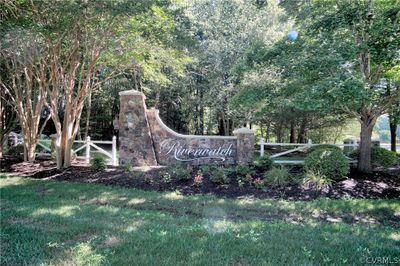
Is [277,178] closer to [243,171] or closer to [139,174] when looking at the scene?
[243,171]

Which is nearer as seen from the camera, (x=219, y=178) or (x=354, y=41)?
(x=219, y=178)

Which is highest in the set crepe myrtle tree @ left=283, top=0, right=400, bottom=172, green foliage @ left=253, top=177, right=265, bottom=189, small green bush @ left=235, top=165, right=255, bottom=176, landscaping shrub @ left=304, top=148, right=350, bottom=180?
crepe myrtle tree @ left=283, top=0, right=400, bottom=172

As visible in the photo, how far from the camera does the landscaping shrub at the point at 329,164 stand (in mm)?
7656

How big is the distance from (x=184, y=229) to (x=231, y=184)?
11.0 feet

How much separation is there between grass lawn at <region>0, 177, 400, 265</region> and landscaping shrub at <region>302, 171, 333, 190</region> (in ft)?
2.51

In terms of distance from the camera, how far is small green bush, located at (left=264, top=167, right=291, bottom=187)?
7273 mm

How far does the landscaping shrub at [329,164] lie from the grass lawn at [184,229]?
54.8 inches

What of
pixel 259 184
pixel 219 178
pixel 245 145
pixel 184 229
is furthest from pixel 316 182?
pixel 184 229

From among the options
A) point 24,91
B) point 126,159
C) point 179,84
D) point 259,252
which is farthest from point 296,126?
point 259,252

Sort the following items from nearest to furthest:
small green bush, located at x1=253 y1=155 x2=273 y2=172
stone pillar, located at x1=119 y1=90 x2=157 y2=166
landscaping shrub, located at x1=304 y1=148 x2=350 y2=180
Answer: landscaping shrub, located at x1=304 y1=148 x2=350 y2=180 < small green bush, located at x1=253 y1=155 x2=273 y2=172 < stone pillar, located at x1=119 y1=90 x2=157 y2=166

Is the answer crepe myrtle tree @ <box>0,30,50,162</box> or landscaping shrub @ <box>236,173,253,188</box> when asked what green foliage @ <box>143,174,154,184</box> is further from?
crepe myrtle tree @ <box>0,30,50,162</box>

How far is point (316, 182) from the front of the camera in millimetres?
7160

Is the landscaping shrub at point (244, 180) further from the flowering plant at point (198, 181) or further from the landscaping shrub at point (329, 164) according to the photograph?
the landscaping shrub at point (329, 164)

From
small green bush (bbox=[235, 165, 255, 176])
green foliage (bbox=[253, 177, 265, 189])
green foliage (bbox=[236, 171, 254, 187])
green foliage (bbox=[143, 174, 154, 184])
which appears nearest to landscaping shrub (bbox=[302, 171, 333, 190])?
green foliage (bbox=[253, 177, 265, 189])
